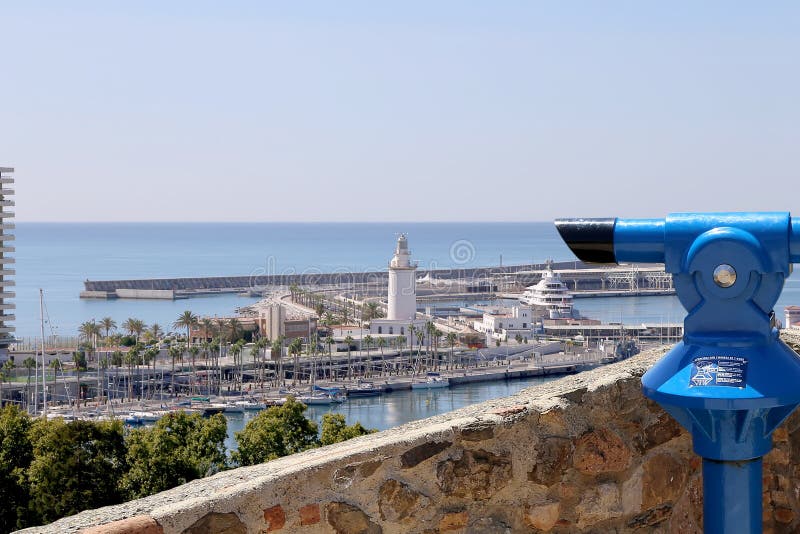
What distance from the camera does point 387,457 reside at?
179 centimetres

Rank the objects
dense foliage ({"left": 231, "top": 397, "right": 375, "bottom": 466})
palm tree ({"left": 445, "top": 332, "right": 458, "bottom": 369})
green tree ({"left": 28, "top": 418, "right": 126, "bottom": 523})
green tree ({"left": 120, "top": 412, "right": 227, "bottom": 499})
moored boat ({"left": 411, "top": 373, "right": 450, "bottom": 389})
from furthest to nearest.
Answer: palm tree ({"left": 445, "top": 332, "right": 458, "bottom": 369}) → moored boat ({"left": 411, "top": 373, "right": 450, "bottom": 389}) → dense foliage ({"left": 231, "top": 397, "right": 375, "bottom": 466}) → green tree ({"left": 120, "top": 412, "right": 227, "bottom": 499}) → green tree ({"left": 28, "top": 418, "right": 126, "bottom": 523})

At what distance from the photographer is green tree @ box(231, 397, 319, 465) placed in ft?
52.0

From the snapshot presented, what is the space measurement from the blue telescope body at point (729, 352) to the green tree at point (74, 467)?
12.2m

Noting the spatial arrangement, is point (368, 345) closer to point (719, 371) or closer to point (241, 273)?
point (719, 371)

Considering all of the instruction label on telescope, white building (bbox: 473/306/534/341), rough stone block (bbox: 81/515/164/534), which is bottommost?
white building (bbox: 473/306/534/341)

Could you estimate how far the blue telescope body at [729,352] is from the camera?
138cm

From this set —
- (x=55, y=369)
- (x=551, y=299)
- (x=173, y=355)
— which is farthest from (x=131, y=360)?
(x=551, y=299)

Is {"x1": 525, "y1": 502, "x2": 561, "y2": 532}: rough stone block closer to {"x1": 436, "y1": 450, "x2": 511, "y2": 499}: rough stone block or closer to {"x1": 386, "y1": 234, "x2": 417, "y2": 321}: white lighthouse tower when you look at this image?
{"x1": 436, "y1": 450, "x2": 511, "y2": 499}: rough stone block

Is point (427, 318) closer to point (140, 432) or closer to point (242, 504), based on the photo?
point (140, 432)

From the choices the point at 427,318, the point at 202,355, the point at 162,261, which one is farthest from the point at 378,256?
the point at 202,355

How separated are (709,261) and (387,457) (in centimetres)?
71

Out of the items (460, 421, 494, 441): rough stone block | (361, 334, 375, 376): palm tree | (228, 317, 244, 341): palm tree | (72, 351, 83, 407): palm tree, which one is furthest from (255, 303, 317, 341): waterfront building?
(460, 421, 494, 441): rough stone block

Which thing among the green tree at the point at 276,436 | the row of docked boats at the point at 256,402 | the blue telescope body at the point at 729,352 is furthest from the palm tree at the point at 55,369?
the blue telescope body at the point at 729,352

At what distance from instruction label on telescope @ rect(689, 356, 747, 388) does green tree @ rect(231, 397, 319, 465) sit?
14.5 m
